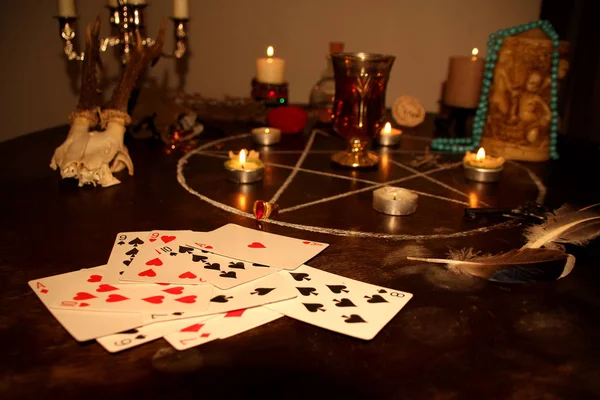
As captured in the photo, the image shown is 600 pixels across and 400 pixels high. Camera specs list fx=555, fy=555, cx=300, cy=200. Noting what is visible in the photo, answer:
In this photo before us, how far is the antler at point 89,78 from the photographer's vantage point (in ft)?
5.99

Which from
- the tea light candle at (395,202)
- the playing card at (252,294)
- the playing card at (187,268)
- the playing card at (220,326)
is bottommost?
the playing card at (220,326)

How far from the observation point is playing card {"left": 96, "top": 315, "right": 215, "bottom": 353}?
88 cm

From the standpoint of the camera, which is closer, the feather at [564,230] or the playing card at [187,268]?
the playing card at [187,268]

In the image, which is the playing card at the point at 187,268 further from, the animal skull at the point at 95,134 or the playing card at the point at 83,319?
the animal skull at the point at 95,134

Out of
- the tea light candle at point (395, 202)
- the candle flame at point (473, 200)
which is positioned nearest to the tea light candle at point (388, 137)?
the candle flame at point (473, 200)

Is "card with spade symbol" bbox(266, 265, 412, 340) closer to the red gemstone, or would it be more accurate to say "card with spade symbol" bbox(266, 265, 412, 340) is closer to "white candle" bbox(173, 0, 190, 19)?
the red gemstone

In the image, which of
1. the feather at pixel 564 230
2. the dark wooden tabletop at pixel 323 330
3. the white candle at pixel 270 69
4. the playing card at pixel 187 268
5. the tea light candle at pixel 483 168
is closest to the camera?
the dark wooden tabletop at pixel 323 330

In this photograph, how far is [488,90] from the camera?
2219 mm

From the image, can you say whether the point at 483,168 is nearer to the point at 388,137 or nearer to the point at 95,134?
the point at 388,137

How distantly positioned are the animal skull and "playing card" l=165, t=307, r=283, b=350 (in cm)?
90

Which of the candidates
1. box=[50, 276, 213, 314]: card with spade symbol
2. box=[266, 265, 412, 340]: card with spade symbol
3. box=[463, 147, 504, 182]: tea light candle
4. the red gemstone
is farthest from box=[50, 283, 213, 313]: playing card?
box=[463, 147, 504, 182]: tea light candle

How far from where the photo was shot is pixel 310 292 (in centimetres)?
107

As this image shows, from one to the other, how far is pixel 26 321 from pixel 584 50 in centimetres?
303

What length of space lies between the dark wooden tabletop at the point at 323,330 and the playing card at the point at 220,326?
0.01m
